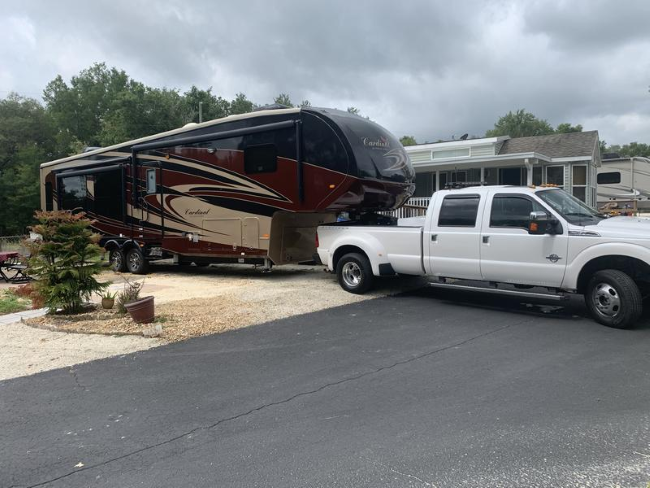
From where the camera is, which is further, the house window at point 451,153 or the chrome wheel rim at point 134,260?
the house window at point 451,153

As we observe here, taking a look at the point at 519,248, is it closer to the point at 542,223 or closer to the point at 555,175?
the point at 542,223

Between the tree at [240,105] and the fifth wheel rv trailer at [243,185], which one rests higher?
the tree at [240,105]

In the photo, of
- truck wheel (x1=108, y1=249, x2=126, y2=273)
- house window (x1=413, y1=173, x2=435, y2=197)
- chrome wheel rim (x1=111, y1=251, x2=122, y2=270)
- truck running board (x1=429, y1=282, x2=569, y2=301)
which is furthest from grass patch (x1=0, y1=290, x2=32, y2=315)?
house window (x1=413, y1=173, x2=435, y2=197)

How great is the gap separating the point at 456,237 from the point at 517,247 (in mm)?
1024

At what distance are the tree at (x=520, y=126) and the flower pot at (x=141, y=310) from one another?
75332mm

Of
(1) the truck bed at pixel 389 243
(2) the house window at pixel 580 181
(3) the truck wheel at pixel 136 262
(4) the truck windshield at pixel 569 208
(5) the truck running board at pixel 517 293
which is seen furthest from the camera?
(2) the house window at pixel 580 181

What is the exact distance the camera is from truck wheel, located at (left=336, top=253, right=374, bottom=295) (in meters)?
9.37

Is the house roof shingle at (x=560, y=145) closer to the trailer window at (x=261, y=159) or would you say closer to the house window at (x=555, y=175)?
the house window at (x=555, y=175)

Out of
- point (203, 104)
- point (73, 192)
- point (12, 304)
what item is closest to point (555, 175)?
point (73, 192)

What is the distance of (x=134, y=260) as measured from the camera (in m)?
14.3

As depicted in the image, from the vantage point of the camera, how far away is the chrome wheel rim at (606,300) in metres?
6.53

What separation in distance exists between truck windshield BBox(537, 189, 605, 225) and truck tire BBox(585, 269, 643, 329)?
0.91 meters

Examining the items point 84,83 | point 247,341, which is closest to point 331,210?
point 247,341

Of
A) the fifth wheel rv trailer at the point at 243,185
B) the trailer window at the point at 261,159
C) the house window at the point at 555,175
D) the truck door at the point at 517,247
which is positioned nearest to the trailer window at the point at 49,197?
the fifth wheel rv trailer at the point at 243,185
